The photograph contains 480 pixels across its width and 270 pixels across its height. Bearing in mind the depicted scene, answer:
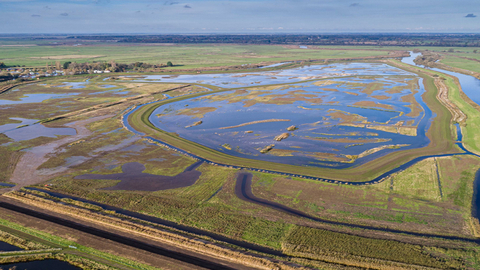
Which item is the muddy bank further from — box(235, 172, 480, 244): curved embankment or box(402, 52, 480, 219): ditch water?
box(402, 52, 480, 219): ditch water

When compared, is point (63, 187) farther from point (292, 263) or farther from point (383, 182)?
point (383, 182)

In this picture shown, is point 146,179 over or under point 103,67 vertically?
under

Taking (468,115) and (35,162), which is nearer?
(35,162)

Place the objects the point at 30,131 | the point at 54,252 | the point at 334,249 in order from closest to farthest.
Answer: the point at 334,249 → the point at 54,252 → the point at 30,131

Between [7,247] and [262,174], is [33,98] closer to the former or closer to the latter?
[7,247]

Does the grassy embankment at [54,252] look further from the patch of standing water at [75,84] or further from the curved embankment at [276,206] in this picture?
the patch of standing water at [75,84]

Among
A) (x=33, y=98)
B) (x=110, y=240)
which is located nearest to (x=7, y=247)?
(x=110, y=240)
